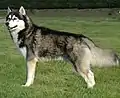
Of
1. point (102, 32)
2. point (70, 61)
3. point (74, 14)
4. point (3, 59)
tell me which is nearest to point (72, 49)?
→ point (70, 61)

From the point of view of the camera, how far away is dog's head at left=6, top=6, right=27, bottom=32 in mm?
10580

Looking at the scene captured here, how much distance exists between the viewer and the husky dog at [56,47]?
1012 cm

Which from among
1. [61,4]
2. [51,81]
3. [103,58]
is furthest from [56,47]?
[61,4]

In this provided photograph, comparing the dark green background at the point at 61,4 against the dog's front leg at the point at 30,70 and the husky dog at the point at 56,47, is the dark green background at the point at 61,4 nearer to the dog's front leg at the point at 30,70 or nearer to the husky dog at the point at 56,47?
the husky dog at the point at 56,47

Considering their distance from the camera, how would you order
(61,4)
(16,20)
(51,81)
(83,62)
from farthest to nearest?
(61,4), (51,81), (16,20), (83,62)

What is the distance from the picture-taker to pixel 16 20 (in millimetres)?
10578

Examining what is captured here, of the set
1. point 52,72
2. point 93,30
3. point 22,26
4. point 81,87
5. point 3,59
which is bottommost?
point 93,30

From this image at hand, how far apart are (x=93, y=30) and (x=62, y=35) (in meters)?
14.9

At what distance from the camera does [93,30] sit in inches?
989

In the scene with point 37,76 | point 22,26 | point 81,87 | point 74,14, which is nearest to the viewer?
point 81,87

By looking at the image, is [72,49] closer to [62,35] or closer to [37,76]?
[62,35]

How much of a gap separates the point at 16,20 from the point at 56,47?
1098 millimetres

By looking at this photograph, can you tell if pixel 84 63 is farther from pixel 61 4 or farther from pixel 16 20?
pixel 61 4

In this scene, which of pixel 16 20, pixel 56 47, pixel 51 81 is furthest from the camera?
pixel 51 81
